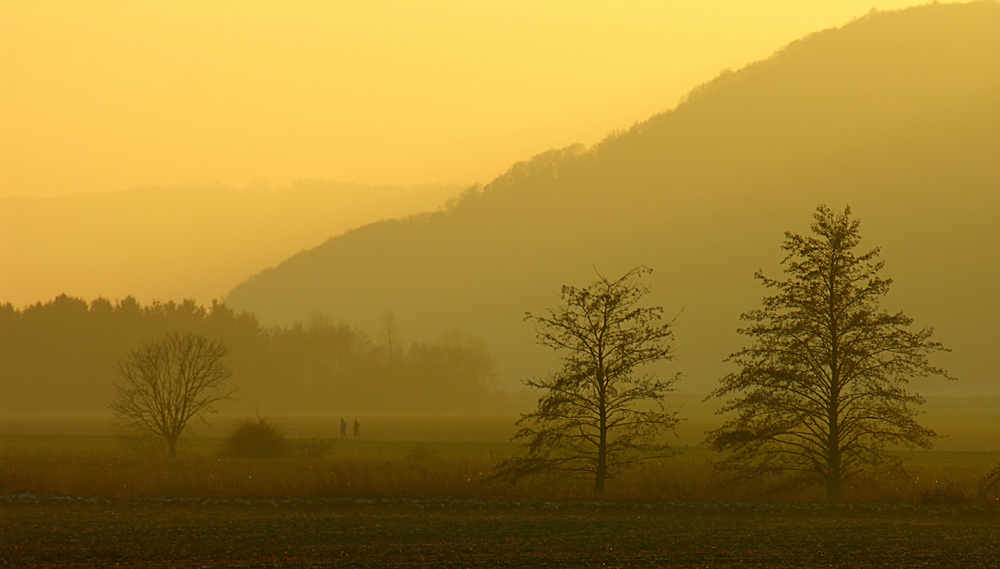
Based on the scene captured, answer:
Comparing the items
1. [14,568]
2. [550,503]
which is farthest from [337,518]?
[14,568]

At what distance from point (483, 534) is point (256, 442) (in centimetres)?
3779

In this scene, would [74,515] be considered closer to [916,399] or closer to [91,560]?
[91,560]

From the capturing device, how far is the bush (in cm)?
6512

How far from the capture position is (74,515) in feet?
113

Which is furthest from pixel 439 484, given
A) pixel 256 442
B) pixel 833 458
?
pixel 256 442

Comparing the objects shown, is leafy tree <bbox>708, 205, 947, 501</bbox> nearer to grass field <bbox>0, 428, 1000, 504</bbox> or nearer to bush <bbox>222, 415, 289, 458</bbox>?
grass field <bbox>0, 428, 1000, 504</bbox>

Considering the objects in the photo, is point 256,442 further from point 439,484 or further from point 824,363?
point 824,363

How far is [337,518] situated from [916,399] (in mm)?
19580

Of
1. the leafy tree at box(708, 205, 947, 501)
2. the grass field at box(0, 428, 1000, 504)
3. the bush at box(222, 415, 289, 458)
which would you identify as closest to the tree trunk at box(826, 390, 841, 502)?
the leafy tree at box(708, 205, 947, 501)

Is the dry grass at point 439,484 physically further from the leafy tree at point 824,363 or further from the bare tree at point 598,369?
the bare tree at point 598,369

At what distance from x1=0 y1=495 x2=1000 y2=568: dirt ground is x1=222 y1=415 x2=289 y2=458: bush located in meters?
25.5

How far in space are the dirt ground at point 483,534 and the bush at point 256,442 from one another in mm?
25492

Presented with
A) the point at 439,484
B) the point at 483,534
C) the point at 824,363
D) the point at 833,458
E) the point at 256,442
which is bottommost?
the point at 483,534

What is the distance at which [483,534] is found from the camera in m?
30.5
